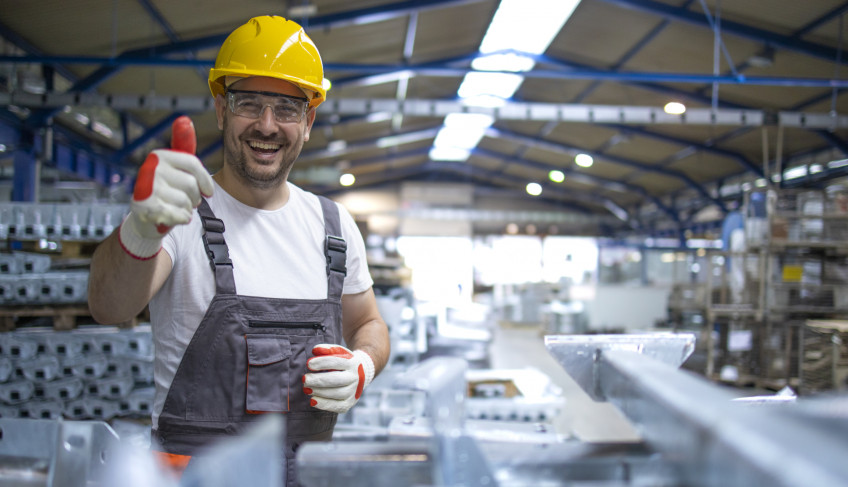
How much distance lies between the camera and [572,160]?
16266 mm

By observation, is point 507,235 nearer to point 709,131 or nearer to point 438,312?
point 709,131

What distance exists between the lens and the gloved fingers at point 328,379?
59.2 inches

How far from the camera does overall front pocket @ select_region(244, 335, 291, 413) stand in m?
1.54

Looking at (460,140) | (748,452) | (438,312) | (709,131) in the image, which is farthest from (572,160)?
(748,452)

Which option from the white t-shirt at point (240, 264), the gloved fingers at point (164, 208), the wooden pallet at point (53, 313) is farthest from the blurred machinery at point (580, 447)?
the wooden pallet at point (53, 313)

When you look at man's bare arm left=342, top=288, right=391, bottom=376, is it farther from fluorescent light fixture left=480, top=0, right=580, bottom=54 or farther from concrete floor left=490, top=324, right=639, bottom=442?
fluorescent light fixture left=480, top=0, right=580, bottom=54

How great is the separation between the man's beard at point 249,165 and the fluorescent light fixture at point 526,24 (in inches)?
284

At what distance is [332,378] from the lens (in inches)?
59.4

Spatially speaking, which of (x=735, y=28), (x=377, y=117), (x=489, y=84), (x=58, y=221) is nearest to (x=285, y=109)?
(x=58, y=221)

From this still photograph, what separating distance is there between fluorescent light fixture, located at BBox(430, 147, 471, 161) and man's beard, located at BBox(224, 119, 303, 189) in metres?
16.1

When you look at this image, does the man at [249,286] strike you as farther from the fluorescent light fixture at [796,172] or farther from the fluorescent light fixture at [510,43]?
the fluorescent light fixture at [796,172]

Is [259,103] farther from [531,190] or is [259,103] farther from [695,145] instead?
[695,145]

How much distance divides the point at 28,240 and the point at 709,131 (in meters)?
11.8

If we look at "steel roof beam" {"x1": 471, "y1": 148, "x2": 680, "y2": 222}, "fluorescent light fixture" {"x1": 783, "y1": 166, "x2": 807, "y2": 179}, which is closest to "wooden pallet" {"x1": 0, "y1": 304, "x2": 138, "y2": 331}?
"fluorescent light fixture" {"x1": 783, "y1": 166, "x2": 807, "y2": 179}
